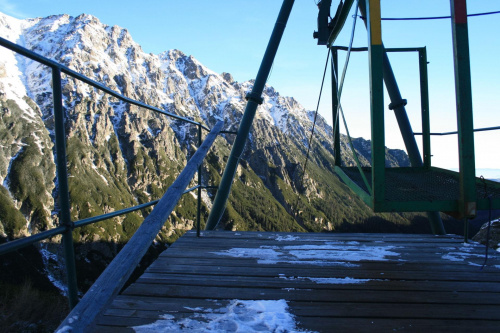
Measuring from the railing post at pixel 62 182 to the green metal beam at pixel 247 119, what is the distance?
3.27 metres

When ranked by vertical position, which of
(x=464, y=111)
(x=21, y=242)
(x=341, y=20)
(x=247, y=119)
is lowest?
(x=21, y=242)

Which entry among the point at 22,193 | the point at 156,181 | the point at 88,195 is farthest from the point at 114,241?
the point at 156,181

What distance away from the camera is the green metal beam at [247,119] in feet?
16.6

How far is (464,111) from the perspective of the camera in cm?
220

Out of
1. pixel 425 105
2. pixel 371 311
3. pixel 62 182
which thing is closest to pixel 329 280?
pixel 371 311

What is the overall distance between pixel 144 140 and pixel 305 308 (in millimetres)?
150339

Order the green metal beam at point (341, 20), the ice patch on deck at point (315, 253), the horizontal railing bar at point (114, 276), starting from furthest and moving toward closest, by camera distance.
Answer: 1. the green metal beam at point (341, 20)
2. the ice patch on deck at point (315, 253)
3. the horizontal railing bar at point (114, 276)

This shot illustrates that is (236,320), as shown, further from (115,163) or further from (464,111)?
(115,163)

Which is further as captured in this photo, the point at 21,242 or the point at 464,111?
the point at 464,111

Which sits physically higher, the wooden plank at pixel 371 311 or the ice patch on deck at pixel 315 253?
the ice patch on deck at pixel 315 253

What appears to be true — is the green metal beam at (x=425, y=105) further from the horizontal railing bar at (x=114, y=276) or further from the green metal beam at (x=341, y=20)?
the horizontal railing bar at (x=114, y=276)

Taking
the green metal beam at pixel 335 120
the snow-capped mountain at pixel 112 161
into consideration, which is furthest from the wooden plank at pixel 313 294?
the snow-capped mountain at pixel 112 161

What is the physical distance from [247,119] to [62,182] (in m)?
3.76

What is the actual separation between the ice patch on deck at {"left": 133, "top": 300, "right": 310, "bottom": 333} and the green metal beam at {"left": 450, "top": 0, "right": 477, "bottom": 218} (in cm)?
142
